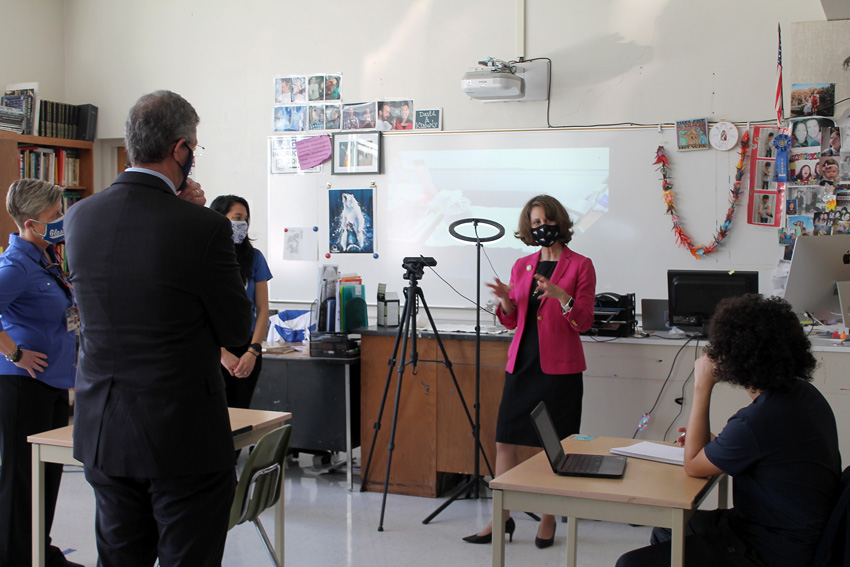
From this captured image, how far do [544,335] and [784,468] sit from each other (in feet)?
5.06

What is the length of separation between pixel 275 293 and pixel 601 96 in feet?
9.34

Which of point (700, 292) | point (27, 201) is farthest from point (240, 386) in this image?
point (700, 292)

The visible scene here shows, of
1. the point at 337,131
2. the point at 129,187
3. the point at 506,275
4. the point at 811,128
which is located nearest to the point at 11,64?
the point at 337,131

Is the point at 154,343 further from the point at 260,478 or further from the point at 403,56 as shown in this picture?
the point at 403,56

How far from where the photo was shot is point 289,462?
186 inches

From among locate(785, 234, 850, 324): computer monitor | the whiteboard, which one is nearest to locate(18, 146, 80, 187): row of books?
the whiteboard

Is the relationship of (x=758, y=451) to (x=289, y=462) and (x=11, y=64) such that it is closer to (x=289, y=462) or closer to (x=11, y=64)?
(x=289, y=462)

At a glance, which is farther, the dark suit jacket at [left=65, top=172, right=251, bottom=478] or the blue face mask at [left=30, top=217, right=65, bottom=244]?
the blue face mask at [left=30, top=217, right=65, bottom=244]

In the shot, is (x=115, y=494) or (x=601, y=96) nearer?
(x=115, y=494)

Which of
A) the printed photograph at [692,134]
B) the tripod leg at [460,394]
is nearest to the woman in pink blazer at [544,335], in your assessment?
the tripod leg at [460,394]

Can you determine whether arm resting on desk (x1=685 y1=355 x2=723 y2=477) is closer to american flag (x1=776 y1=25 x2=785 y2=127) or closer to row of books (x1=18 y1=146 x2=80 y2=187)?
american flag (x1=776 y1=25 x2=785 y2=127)

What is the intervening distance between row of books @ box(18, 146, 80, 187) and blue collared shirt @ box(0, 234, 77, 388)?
126 inches

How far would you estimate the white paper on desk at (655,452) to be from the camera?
2.20 m

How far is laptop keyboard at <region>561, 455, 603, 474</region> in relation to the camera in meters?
2.07
